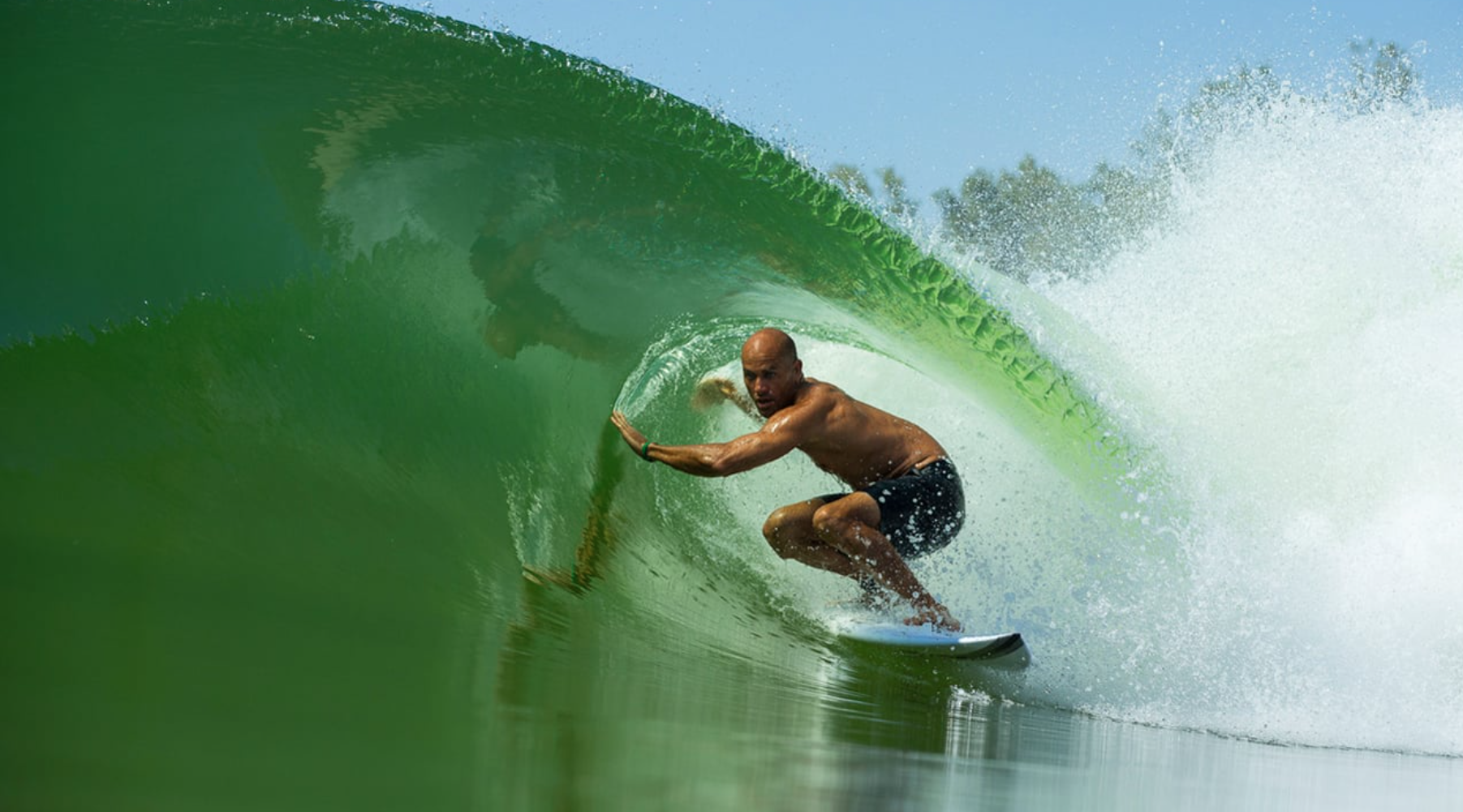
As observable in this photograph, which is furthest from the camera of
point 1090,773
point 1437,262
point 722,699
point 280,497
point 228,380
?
point 1437,262

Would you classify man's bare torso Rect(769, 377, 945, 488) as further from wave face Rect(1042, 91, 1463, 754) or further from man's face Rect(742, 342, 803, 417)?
wave face Rect(1042, 91, 1463, 754)

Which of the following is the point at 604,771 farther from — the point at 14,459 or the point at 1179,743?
the point at 14,459

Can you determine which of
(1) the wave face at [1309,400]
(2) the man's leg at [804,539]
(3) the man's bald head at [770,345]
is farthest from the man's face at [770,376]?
(1) the wave face at [1309,400]

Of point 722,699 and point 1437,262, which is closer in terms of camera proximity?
point 722,699

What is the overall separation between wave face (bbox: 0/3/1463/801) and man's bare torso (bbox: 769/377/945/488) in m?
0.66

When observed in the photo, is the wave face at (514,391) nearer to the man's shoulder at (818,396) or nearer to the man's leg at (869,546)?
the man's leg at (869,546)

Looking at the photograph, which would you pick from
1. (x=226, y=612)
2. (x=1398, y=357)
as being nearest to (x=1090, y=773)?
(x=226, y=612)

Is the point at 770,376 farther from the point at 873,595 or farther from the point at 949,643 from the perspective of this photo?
the point at 949,643

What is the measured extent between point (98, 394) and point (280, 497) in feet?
2.50

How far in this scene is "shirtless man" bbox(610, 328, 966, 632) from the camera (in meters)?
4.49

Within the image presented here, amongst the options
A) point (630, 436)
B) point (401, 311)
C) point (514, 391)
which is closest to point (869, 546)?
point (630, 436)

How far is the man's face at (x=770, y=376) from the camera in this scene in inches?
178

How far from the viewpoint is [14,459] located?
13.7 feet

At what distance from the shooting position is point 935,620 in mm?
4617
